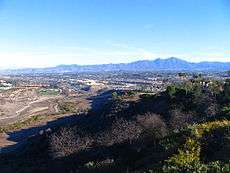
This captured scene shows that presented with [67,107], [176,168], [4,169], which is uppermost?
[176,168]

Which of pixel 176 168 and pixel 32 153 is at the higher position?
pixel 176 168

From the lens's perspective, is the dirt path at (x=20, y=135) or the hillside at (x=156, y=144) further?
the dirt path at (x=20, y=135)

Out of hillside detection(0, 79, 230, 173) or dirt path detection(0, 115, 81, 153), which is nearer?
hillside detection(0, 79, 230, 173)

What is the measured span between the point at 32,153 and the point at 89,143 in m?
9.19

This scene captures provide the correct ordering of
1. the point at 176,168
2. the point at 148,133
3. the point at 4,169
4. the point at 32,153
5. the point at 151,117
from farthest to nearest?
the point at 32,153 < the point at 151,117 < the point at 4,169 < the point at 148,133 < the point at 176,168

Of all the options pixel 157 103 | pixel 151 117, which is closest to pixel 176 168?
pixel 151 117

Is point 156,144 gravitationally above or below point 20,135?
above

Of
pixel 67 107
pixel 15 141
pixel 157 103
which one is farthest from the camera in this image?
pixel 67 107

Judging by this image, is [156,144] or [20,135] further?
[20,135]

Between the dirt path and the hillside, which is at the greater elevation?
the hillside

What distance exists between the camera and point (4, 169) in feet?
106

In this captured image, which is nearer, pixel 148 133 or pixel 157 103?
pixel 148 133

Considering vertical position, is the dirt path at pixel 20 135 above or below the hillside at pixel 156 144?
below

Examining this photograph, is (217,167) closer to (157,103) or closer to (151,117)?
(151,117)
